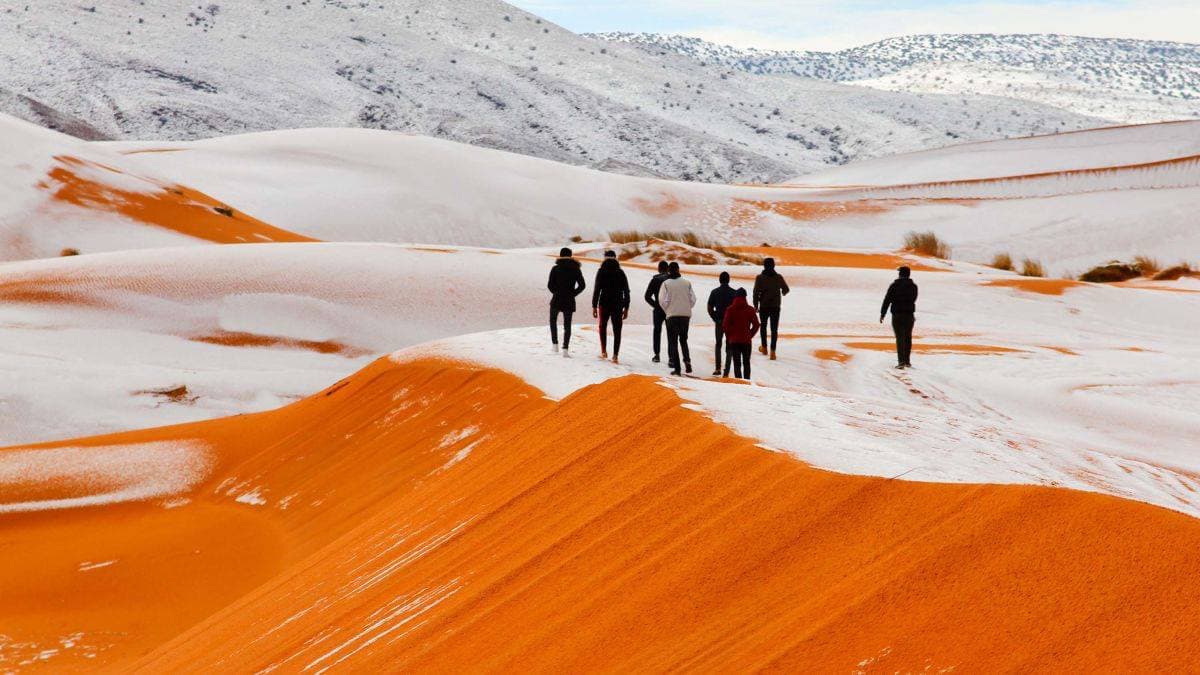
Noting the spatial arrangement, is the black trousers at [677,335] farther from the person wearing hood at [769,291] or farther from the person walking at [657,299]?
the person wearing hood at [769,291]

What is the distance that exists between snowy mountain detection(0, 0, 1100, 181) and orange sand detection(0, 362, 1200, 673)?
44.3m

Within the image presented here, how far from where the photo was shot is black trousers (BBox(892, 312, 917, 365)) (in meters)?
12.2

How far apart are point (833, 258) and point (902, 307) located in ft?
54.7

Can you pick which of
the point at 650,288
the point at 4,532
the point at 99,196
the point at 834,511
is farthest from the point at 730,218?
the point at 834,511

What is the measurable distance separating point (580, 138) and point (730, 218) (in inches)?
1070

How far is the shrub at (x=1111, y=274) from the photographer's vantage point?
26.5 metres

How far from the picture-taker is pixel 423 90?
204ft

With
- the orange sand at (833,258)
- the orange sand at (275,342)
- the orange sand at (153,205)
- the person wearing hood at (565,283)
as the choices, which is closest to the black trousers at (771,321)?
the person wearing hood at (565,283)

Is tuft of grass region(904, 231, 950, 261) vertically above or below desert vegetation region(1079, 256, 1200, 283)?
above

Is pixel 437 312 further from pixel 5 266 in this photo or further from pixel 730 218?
pixel 730 218

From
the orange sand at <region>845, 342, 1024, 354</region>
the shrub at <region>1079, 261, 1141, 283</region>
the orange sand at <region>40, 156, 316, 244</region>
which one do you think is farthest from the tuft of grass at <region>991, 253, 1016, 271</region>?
the orange sand at <region>40, 156, 316, 244</region>

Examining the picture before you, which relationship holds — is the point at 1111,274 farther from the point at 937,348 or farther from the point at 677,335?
the point at 677,335

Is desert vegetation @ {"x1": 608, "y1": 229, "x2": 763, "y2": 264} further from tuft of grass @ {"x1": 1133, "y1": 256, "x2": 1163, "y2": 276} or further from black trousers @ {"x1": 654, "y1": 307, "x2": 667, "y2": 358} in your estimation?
black trousers @ {"x1": 654, "y1": 307, "x2": 667, "y2": 358}

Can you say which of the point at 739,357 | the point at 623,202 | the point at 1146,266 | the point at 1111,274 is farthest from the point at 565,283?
the point at 623,202
